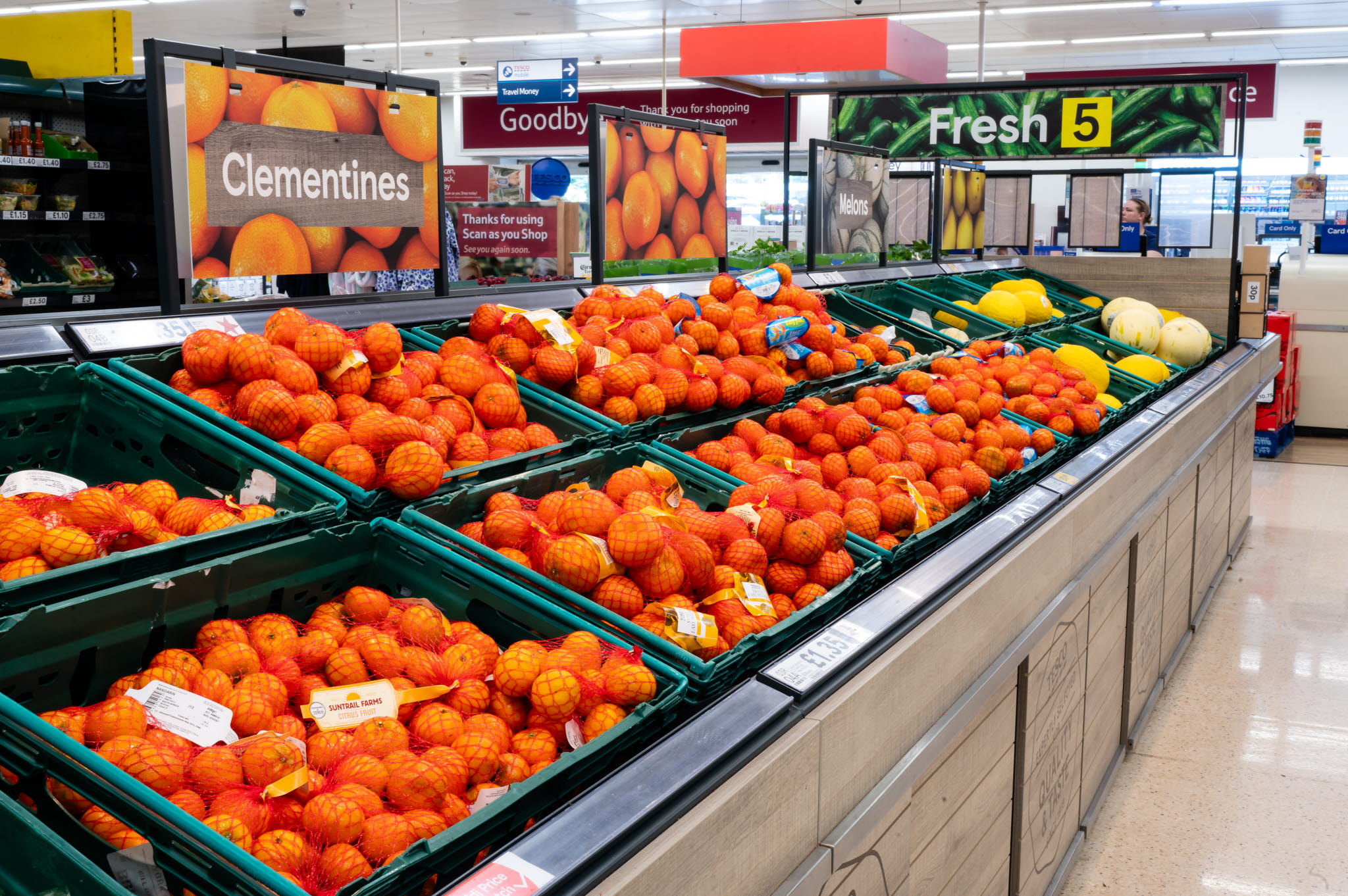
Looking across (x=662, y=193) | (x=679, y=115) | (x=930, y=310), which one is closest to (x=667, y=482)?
(x=662, y=193)

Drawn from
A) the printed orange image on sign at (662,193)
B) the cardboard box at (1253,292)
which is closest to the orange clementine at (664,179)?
the printed orange image on sign at (662,193)

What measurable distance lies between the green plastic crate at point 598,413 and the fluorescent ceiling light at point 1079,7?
1043 centimetres

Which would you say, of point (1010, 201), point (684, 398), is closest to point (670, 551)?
point (684, 398)

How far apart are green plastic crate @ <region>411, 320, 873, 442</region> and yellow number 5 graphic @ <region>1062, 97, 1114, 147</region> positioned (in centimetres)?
397

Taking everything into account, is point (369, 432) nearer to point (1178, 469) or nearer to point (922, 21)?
point (1178, 469)

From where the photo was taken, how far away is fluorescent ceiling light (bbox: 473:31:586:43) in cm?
1350

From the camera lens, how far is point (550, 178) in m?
11.0

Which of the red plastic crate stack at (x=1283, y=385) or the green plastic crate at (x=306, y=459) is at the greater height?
the green plastic crate at (x=306, y=459)

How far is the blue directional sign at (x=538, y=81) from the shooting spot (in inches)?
473

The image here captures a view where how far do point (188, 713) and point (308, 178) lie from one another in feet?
4.26

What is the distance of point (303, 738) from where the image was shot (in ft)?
4.27

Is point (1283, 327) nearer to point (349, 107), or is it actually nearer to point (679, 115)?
point (349, 107)

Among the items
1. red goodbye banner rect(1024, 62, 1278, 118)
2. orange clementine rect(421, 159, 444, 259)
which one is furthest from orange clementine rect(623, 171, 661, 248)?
red goodbye banner rect(1024, 62, 1278, 118)

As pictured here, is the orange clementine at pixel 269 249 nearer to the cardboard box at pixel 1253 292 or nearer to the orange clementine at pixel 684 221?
the orange clementine at pixel 684 221
